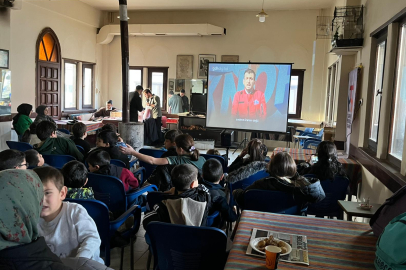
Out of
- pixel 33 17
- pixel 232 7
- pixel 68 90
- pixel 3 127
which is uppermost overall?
pixel 232 7

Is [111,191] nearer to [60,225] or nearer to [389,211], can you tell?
[60,225]

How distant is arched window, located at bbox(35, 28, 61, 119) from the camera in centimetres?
822

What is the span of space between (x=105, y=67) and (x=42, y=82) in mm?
2974

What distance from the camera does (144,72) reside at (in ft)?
35.9

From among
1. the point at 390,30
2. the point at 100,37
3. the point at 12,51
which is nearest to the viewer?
the point at 390,30

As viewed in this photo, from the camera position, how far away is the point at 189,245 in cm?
164

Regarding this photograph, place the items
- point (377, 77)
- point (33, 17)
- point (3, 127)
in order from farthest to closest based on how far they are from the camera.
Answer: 1. point (33, 17)
2. point (3, 127)
3. point (377, 77)

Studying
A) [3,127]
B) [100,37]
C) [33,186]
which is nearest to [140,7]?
[100,37]

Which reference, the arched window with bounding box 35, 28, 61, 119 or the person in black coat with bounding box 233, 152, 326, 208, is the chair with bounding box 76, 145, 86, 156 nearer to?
the person in black coat with bounding box 233, 152, 326, 208

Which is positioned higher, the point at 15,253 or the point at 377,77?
the point at 377,77

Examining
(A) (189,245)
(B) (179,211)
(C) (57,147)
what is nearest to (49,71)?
(C) (57,147)

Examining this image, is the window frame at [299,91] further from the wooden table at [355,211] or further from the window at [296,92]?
the wooden table at [355,211]

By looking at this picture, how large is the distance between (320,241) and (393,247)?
0.44 metres

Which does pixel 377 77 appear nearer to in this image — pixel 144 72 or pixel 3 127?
pixel 3 127
